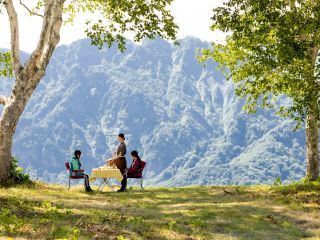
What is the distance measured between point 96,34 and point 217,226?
12792 mm

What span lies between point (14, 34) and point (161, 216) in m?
10.8

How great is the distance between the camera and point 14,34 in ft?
67.8

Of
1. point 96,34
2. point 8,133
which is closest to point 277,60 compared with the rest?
point 96,34

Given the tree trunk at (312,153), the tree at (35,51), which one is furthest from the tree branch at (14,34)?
the tree trunk at (312,153)

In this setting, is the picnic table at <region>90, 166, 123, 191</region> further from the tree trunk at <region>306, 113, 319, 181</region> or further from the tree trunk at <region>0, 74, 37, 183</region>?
the tree trunk at <region>306, 113, 319, 181</region>

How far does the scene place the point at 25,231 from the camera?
988cm

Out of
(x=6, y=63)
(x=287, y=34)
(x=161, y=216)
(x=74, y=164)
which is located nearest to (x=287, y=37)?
(x=287, y=34)

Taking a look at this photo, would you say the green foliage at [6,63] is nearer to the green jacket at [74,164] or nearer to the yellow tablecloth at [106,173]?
the green jacket at [74,164]

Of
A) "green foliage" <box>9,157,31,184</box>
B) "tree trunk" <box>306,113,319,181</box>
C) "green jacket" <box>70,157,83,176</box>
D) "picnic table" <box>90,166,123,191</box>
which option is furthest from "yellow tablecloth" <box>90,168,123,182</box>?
"tree trunk" <box>306,113,319,181</box>

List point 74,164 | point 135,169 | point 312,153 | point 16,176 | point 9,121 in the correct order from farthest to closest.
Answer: point 312,153 → point 135,169 → point 74,164 → point 16,176 → point 9,121

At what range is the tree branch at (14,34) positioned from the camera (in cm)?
2028

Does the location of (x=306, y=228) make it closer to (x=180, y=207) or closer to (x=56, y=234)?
(x=180, y=207)

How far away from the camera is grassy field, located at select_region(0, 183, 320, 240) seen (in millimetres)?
10797

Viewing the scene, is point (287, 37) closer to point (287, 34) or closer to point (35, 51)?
point (287, 34)
